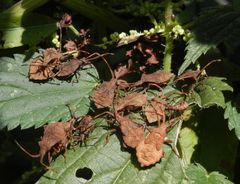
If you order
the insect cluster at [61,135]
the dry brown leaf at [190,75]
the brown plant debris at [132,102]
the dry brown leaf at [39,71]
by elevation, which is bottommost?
the insect cluster at [61,135]

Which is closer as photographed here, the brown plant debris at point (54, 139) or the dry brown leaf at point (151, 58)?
the brown plant debris at point (54, 139)

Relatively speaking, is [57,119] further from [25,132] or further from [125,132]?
[25,132]

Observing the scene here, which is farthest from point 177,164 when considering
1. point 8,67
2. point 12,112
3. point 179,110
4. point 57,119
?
point 8,67

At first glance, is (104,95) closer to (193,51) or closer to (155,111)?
(155,111)

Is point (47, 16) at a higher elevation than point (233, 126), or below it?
higher

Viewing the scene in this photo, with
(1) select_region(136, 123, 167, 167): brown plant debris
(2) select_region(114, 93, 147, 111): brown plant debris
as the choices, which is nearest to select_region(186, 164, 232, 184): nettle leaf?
(1) select_region(136, 123, 167, 167): brown plant debris

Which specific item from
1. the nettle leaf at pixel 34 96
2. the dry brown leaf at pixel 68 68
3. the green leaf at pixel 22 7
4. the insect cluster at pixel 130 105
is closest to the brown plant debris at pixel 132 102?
the insect cluster at pixel 130 105

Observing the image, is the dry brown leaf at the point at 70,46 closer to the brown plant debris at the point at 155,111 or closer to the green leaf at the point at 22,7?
the green leaf at the point at 22,7

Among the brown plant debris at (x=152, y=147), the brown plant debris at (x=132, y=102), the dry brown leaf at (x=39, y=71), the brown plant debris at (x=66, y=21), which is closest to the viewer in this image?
the brown plant debris at (x=152, y=147)
